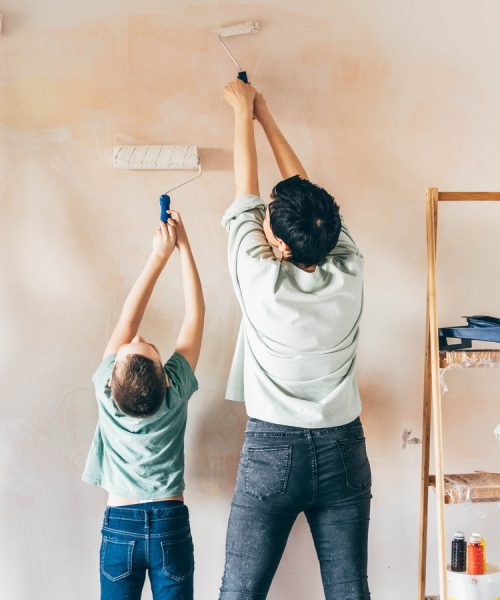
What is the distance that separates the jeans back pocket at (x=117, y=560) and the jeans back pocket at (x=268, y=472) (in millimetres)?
319

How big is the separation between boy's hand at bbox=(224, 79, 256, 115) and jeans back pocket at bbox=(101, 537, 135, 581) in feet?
3.67

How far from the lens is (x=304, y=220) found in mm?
1531

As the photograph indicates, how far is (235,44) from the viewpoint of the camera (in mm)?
2025

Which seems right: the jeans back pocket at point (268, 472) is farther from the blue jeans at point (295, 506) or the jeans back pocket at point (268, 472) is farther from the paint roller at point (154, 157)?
the paint roller at point (154, 157)

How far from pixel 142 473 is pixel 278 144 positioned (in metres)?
0.90

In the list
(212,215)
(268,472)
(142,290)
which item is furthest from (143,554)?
(212,215)

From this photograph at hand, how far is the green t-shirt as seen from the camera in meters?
1.68

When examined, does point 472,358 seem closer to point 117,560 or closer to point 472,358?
point 472,358

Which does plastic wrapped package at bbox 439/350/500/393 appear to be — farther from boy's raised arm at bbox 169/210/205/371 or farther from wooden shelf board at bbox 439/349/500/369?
boy's raised arm at bbox 169/210/205/371

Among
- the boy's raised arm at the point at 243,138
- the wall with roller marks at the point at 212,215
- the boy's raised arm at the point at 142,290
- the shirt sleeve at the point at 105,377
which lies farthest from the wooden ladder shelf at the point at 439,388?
the shirt sleeve at the point at 105,377

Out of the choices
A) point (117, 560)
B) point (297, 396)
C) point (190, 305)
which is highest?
point (190, 305)

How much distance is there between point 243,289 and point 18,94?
0.91 m

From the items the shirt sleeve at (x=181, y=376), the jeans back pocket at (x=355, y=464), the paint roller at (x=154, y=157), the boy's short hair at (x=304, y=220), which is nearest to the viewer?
the boy's short hair at (x=304, y=220)

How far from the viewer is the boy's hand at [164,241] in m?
1.85
